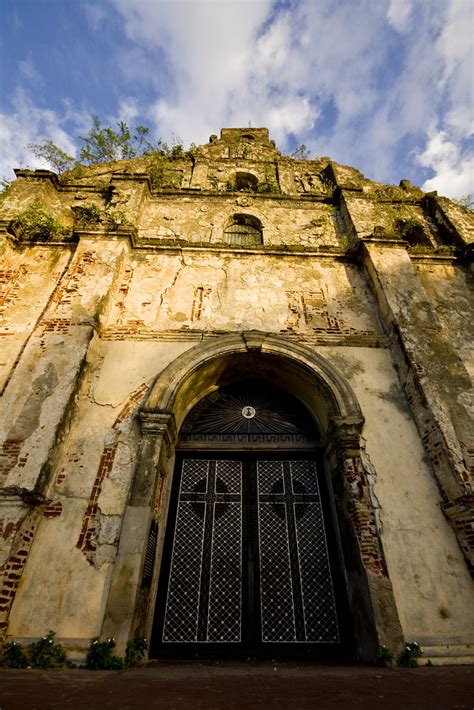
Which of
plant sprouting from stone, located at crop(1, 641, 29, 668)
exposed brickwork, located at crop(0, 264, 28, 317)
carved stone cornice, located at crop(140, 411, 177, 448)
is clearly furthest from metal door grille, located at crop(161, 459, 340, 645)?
exposed brickwork, located at crop(0, 264, 28, 317)

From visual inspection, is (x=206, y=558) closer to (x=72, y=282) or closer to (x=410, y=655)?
(x=410, y=655)

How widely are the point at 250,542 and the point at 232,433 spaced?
5.22 ft

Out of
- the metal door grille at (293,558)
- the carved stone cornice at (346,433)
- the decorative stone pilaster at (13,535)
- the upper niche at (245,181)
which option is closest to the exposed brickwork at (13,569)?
the decorative stone pilaster at (13,535)

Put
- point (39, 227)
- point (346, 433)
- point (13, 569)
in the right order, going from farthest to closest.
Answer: point (39, 227), point (346, 433), point (13, 569)

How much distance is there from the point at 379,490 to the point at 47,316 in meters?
5.49

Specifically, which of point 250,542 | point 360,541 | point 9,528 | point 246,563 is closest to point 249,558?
point 246,563

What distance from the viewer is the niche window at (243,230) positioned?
8133 millimetres

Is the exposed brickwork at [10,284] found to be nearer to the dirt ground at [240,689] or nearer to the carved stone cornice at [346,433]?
the dirt ground at [240,689]

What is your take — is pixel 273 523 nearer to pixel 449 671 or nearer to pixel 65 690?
pixel 449 671

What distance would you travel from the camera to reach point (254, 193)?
343 inches

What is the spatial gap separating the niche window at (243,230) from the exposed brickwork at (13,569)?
639cm

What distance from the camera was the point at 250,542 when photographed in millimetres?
4934

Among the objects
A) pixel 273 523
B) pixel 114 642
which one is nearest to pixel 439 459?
pixel 273 523

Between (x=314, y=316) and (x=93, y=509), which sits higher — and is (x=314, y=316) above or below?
above
